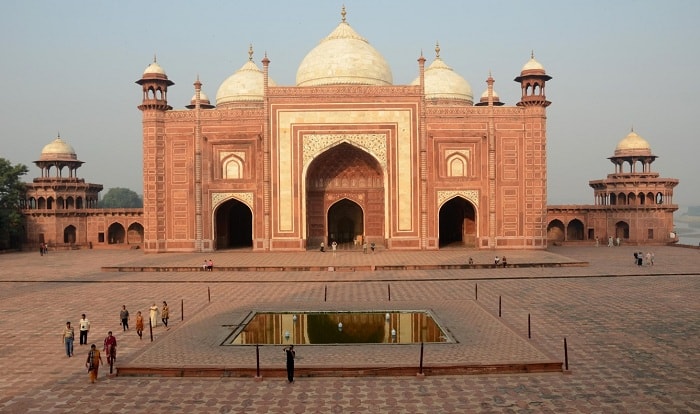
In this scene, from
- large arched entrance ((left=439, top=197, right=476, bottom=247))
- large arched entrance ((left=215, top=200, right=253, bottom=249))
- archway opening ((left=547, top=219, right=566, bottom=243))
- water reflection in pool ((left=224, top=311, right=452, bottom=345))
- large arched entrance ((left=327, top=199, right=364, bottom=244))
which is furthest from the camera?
archway opening ((left=547, top=219, right=566, bottom=243))

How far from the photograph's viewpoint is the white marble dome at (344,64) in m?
28.1

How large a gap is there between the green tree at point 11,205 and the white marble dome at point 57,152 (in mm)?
2264

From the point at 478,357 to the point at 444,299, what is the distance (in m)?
5.56

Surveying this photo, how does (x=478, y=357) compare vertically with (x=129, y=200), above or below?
below

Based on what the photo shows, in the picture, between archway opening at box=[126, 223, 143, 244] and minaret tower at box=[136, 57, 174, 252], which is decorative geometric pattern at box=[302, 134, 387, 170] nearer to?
minaret tower at box=[136, 57, 174, 252]

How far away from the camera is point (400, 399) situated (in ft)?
23.7

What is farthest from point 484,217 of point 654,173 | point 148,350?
point 148,350

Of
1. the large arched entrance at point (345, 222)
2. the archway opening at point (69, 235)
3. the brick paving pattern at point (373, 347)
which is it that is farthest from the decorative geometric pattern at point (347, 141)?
the archway opening at point (69, 235)

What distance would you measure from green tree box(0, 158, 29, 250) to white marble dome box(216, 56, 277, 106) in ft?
40.0

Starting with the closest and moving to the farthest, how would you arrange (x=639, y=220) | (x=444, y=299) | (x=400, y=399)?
(x=400, y=399)
(x=444, y=299)
(x=639, y=220)

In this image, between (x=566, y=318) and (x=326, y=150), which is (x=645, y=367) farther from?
(x=326, y=150)

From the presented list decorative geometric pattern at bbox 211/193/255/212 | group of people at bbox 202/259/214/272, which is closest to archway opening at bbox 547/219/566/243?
decorative geometric pattern at bbox 211/193/255/212

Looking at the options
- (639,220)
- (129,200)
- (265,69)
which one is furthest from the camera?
(129,200)

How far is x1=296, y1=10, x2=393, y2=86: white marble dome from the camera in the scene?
1105 inches
